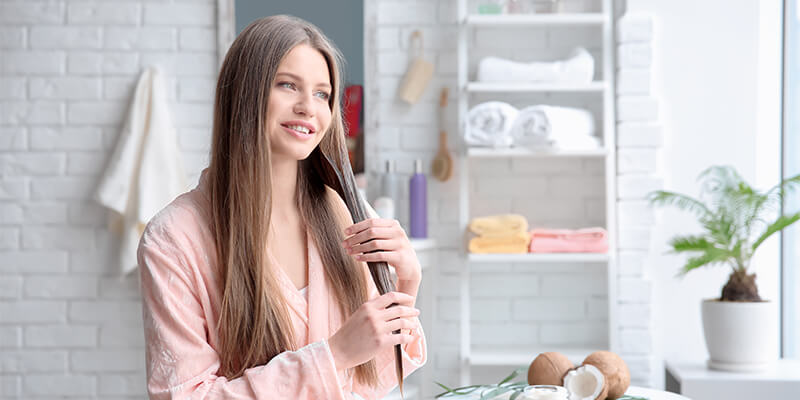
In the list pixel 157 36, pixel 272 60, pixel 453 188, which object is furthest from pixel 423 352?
pixel 157 36

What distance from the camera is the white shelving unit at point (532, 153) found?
2943 millimetres

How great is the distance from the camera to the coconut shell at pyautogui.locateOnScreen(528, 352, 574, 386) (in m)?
1.76

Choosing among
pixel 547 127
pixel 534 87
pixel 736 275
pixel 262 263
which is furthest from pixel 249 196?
pixel 736 275

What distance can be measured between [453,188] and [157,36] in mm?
1393

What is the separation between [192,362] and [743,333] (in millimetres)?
2192

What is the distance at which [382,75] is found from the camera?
10.7 ft

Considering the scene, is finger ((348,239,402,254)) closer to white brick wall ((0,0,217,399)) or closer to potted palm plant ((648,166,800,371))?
potted palm plant ((648,166,800,371))

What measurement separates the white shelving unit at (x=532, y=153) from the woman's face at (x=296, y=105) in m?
1.70

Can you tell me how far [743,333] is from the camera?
2.74 meters

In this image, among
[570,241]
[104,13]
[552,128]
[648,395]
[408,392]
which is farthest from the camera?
[104,13]

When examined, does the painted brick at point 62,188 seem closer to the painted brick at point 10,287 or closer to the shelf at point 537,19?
the painted brick at point 10,287

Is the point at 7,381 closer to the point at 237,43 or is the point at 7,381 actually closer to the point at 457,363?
the point at 457,363

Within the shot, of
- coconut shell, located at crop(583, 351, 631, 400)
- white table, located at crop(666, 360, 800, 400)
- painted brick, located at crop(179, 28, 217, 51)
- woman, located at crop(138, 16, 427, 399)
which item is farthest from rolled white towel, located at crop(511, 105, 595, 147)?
woman, located at crop(138, 16, 427, 399)

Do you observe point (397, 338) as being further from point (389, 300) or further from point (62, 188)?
point (62, 188)
